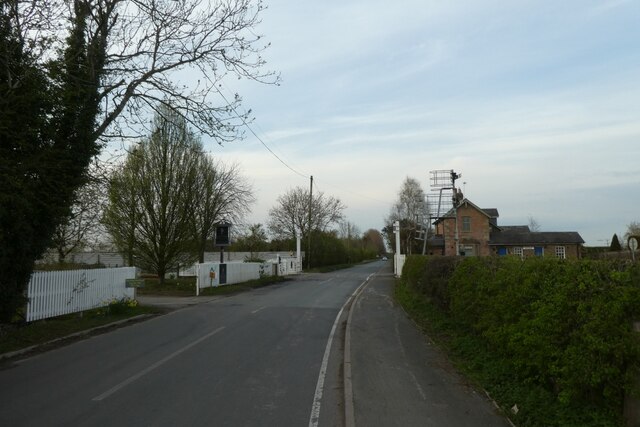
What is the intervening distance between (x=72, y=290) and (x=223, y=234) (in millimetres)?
14713

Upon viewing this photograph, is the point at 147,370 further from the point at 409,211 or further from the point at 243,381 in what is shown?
the point at 409,211

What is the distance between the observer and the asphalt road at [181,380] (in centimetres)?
590

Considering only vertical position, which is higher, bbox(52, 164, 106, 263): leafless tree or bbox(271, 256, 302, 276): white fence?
bbox(52, 164, 106, 263): leafless tree

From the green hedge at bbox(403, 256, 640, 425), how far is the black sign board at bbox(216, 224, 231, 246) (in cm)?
2251

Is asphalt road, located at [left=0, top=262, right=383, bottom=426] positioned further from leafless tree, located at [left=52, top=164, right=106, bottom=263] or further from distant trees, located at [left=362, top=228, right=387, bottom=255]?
distant trees, located at [left=362, top=228, right=387, bottom=255]

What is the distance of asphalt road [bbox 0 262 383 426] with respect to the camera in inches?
232

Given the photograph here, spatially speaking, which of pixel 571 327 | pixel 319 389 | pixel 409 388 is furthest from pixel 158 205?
pixel 571 327

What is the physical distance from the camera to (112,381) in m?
7.55

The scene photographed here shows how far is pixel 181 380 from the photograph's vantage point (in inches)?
298

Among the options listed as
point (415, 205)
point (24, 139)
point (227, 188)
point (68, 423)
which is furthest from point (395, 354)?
point (415, 205)

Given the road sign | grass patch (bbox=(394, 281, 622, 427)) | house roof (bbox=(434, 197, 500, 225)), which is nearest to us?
grass patch (bbox=(394, 281, 622, 427))

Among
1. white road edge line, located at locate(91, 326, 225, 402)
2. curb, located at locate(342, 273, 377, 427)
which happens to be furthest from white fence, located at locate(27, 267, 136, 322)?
curb, located at locate(342, 273, 377, 427)

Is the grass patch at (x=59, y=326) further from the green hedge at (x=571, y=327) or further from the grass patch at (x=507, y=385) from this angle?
the green hedge at (x=571, y=327)

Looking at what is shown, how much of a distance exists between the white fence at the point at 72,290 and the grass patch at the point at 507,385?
10.0m
